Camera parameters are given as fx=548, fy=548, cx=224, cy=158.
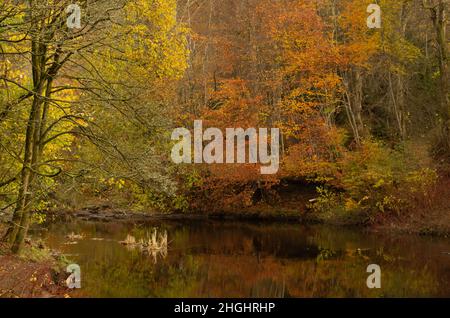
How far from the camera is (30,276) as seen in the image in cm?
1121

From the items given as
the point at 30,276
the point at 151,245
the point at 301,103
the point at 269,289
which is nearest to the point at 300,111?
the point at 301,103

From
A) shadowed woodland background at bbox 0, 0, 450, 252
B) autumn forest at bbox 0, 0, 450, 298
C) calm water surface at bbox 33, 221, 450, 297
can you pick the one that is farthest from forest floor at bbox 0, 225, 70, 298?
autumn forest at bbox 0, 0, 450, 298

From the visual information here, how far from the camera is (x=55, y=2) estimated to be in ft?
36.0

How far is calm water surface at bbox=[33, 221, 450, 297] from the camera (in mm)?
12656

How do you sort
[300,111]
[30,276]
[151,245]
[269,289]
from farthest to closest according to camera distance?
[300,111] → [151,245] → [269,289] → [30,276]

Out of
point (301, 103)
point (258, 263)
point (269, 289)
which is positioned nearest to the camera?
point (269, 289)

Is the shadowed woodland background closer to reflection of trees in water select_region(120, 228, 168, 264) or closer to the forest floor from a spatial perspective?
the forest floor

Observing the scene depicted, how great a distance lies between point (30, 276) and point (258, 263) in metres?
7.20

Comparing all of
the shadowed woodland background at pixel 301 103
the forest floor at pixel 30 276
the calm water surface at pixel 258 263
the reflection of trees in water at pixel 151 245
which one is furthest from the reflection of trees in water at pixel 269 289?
the reflection of trees in water at pixel 151 245

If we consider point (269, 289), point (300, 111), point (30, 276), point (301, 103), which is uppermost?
point (301, 103)

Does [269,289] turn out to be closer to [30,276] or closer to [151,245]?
[30,276]

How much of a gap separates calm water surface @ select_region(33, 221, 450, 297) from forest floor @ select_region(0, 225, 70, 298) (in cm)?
70
